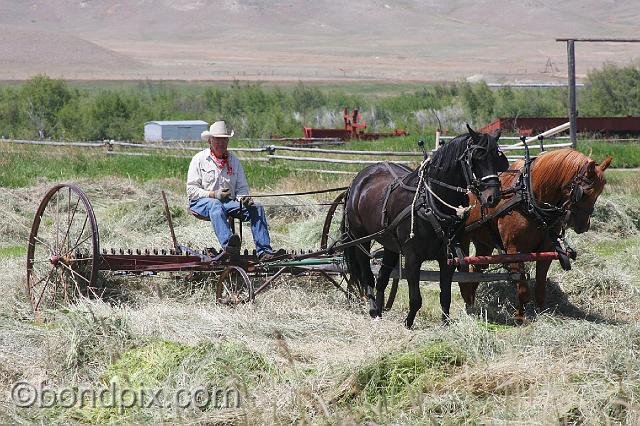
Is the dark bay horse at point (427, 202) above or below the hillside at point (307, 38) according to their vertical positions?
below

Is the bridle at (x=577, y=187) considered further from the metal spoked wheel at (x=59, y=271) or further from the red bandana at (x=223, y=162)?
the metal spoked wheel at (x=59, y=271)

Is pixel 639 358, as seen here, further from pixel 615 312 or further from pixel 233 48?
pixel 233 48

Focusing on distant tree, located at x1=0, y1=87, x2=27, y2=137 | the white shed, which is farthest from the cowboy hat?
distant tree, located at x1=0, y1=87, x2=27, y2=137

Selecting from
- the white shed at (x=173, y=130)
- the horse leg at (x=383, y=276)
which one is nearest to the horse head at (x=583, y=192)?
the horse leg at (x=383, y=276)

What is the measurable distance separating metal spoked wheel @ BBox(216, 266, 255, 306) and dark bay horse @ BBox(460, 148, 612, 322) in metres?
2.02

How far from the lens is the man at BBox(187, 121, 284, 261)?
10.3 metres

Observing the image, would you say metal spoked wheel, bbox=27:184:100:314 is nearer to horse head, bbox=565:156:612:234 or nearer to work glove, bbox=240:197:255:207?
work glove, bbox=240:197:255:207

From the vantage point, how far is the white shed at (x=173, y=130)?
42.9 meters

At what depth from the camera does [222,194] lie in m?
10.5

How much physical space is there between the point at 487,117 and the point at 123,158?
2631 centimetres

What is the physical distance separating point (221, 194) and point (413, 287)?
7.28ft

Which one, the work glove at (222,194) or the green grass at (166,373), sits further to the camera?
the work glove at (222,194)

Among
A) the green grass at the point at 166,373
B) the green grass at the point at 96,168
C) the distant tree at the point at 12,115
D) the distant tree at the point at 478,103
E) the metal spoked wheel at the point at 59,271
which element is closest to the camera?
the green grass at the point at 166,373

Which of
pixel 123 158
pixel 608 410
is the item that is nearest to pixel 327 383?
pixel 608 410
